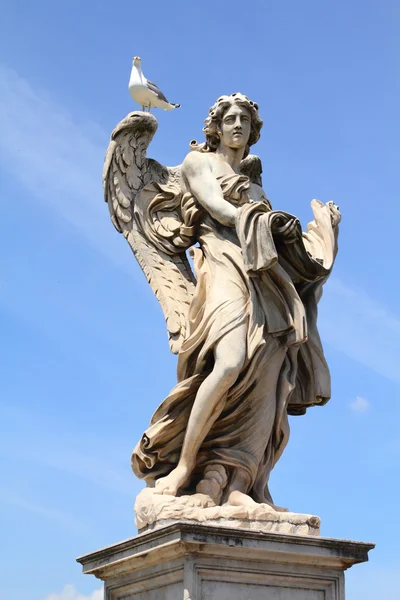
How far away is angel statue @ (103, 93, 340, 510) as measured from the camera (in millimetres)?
7785

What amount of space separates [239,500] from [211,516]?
0.37 m

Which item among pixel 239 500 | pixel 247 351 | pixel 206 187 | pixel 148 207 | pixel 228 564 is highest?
pixel 148 207

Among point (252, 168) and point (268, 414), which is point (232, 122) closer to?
point (252, 168)

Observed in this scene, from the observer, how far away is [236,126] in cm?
853

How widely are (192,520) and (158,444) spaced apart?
855 mm

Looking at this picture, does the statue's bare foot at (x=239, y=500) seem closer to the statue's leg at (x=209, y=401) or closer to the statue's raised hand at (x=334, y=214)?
the statue's leg at (x=209, y=401)

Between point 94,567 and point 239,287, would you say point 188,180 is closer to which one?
point 239,287

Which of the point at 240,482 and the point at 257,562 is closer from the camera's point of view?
the point at 257,562

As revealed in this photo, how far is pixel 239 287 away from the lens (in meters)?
7.99

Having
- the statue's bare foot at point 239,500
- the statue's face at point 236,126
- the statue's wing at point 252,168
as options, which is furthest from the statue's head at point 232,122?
the statue's bare foot at point 239,500

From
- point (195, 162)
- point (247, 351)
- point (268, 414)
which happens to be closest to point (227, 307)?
point (247, 351)

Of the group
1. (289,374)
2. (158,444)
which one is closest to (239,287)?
(289,374)

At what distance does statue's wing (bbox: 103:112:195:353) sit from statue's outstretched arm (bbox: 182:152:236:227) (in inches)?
15.0

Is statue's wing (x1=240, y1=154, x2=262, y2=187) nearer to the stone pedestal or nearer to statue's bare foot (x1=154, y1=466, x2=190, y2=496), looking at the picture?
statue's bare foot (x1=154, y1=466, x2=190, y2=496)
